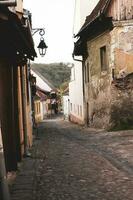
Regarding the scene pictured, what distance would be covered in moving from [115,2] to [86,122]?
9323 millimetres

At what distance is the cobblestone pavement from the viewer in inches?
308

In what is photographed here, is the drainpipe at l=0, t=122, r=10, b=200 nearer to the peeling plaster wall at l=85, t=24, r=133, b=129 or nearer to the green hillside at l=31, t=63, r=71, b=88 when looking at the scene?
the peeling plaster wall at l=85, t=24, r=133, b=129

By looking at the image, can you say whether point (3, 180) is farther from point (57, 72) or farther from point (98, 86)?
point (57, 72)

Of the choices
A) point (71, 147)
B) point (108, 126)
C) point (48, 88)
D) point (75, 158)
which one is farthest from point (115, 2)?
point (48, 88)

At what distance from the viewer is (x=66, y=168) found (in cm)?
1064

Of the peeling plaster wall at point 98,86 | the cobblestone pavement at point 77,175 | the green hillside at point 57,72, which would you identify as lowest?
the cobblestone pavement at point 77,175

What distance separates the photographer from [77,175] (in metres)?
9.66

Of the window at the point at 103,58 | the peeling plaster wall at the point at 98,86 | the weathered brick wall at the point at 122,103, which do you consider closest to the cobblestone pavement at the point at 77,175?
the weathered brick wall at the point at 122,103

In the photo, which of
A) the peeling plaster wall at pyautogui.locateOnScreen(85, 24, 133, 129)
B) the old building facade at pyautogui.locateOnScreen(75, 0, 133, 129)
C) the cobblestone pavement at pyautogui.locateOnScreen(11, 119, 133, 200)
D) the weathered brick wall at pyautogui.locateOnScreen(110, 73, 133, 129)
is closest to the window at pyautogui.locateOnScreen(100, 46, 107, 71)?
the old building facade at pyautogui.locateOnScreen(75, 0, 133, 129)

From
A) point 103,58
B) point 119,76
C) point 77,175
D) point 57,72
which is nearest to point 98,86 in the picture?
point 103,58

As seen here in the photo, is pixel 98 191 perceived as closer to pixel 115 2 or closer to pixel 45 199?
pixel 45 199

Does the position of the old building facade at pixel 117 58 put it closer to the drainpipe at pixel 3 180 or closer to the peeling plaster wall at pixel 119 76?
the peeling plaster wall at pixel 119 76

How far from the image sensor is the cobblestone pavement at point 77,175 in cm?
783

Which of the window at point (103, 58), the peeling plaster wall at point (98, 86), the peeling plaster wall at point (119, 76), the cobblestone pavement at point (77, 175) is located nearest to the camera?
the cobblestone pavement at point (77, 175)
